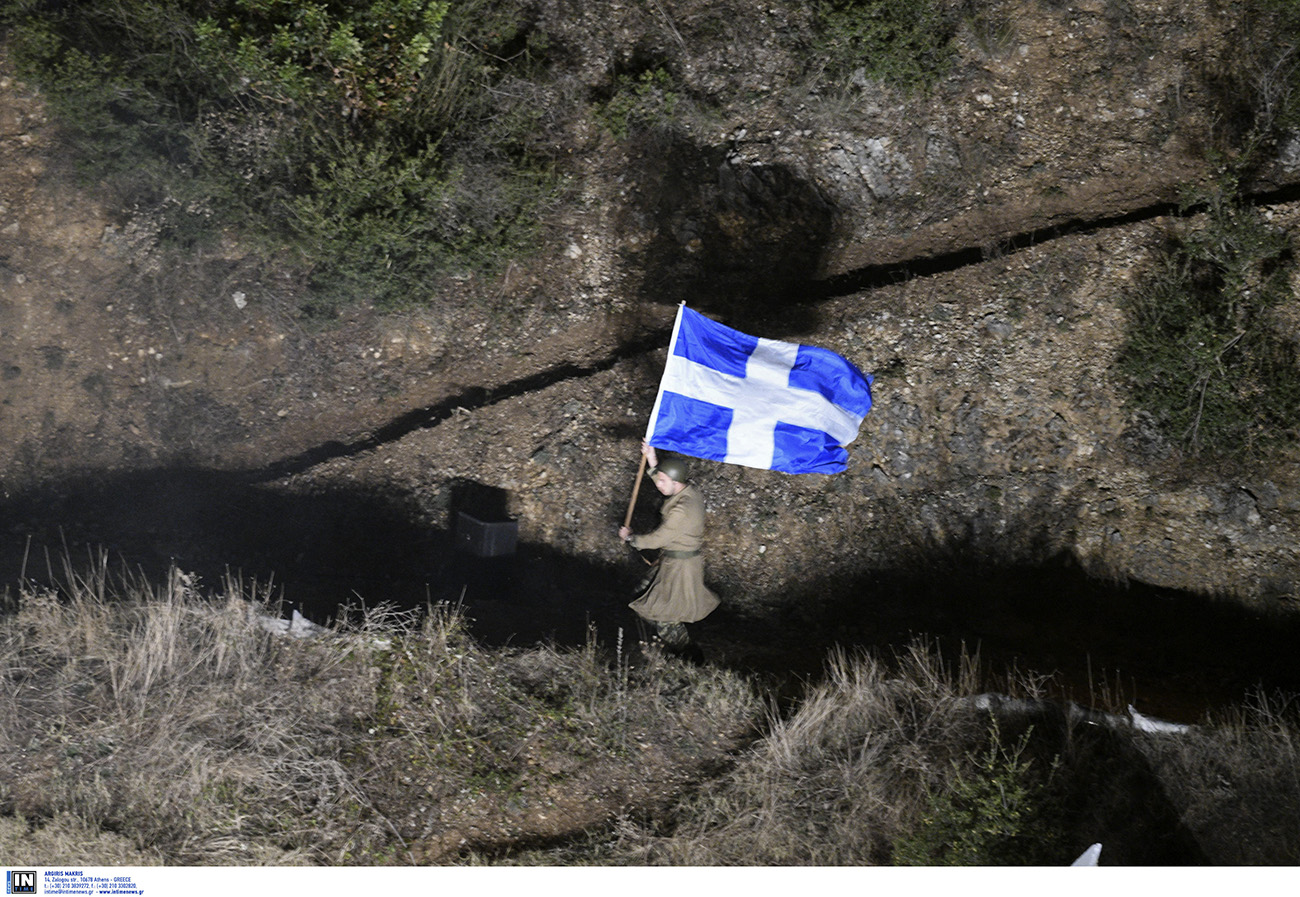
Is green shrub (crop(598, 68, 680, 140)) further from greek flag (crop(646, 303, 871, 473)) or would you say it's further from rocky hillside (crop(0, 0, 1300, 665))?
greek flag (crop(646, 303, 871, 473))

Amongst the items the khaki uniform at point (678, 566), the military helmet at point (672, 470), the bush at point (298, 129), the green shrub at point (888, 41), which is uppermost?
the green shrub at point (888, 41)

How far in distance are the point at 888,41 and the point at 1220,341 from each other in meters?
4.32

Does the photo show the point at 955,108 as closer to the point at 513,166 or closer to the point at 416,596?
the point at 513,166

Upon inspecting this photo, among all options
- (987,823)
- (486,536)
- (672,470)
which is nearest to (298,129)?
(486,536)

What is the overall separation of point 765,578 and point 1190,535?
365cm

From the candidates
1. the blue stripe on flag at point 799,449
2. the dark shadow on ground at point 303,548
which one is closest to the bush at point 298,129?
the dark shadow on ground at point 303,548

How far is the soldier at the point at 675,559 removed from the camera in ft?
20.7

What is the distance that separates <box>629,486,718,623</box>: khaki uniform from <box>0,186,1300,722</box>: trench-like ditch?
665 mm

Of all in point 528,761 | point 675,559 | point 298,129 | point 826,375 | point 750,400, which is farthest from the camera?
point 298,129

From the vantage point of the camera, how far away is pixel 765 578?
8008 millimetres

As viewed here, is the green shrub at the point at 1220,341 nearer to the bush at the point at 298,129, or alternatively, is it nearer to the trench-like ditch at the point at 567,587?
the trench-like ditch at the point at 567,587

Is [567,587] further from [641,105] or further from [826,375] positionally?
[641,105]

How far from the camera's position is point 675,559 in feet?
21.4

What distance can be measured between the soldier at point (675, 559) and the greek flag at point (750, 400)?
0.38 meters
